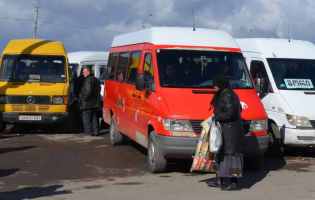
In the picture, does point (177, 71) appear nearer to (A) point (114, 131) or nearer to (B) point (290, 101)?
(B) point (290, 101)

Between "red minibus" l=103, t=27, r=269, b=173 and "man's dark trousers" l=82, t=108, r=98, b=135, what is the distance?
129 inches

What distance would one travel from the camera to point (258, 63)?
11.8 m

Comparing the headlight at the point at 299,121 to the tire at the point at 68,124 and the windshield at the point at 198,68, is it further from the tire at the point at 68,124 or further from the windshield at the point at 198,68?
the tire at the point at 68,124

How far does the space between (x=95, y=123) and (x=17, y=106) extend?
211 cm

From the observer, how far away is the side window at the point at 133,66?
10.4 m

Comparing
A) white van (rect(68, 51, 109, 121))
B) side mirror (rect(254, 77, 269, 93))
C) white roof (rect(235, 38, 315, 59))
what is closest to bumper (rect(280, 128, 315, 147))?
side mirror (rect(254, 77, 269, 93))

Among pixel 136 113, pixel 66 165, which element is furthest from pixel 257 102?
pixel 66 165

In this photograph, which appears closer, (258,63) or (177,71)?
(177,71)

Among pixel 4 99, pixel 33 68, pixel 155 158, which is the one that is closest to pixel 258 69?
pixel 155 158

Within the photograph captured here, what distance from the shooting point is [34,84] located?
14.2 meters

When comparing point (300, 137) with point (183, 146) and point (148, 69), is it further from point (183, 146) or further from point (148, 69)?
point (148, 69)

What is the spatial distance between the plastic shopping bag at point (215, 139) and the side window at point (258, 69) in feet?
14.0

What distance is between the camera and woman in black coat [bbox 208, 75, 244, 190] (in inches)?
295

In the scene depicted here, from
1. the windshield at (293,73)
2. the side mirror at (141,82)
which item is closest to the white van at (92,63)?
the windshield at (293,73)
